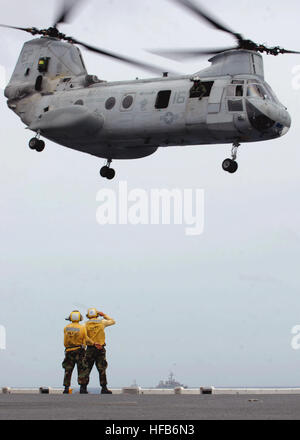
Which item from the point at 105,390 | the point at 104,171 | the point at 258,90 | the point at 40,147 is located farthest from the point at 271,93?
the point at 105,390

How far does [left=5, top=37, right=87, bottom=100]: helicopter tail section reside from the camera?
118 feet

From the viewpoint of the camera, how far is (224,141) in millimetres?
30391

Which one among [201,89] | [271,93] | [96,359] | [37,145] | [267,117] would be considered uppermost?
[201,89]

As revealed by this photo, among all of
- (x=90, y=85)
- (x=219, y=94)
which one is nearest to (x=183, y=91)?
(x=219, y=94)

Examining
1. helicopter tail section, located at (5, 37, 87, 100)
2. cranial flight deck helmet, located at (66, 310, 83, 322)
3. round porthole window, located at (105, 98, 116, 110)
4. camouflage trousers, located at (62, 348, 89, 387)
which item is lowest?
camouflage trousers, located at (62, 348, 89, 387)

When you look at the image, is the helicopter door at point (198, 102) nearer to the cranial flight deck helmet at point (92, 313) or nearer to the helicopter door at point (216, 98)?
the helicopter door at point (216, 98)

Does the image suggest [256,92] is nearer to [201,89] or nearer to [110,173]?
[201,89]

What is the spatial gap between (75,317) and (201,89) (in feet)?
36.9

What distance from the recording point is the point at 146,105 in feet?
103

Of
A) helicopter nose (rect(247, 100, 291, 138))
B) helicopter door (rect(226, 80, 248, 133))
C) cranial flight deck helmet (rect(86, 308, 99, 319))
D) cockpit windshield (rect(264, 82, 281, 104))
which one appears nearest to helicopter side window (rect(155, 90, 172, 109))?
helicopter door (rect(226, 80, 248, 133))

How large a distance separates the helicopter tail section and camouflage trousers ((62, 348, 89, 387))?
15626 millimetres

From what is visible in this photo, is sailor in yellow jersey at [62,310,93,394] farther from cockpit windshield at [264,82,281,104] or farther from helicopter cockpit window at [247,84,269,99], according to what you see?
cockpit windshield at [264,82,281,104]

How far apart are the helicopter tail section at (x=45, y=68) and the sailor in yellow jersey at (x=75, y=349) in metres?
15.4

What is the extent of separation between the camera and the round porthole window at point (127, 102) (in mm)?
31906
